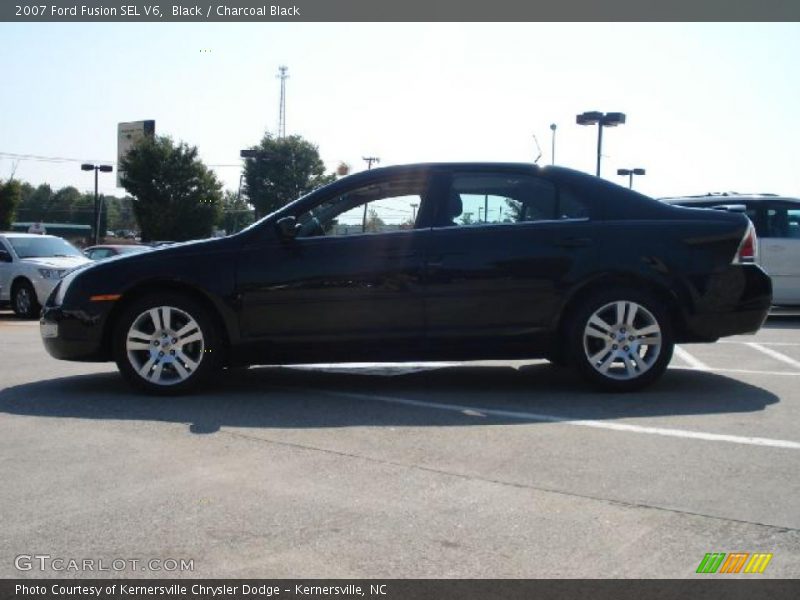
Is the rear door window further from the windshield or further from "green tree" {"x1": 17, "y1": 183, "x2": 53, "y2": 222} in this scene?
"green tree" {"x1": 17, "y1": 183, "x2": 53, "y2": 222}

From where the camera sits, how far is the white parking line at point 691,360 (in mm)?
7692

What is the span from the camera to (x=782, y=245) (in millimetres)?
12664

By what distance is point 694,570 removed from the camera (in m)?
3.21

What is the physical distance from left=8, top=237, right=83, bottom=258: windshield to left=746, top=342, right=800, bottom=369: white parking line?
12.0m

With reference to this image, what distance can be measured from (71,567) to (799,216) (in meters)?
11.9

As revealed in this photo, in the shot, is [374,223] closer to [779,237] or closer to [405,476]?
[405,476]

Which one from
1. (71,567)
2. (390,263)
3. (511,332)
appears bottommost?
(71,567)

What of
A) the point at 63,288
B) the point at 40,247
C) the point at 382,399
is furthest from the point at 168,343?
the point at 40,247

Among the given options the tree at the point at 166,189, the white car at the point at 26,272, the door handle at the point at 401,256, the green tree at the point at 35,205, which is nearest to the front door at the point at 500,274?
the door handle at the point at 401,256

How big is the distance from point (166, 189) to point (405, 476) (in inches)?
1837

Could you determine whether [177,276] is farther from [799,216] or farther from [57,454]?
[799,216]

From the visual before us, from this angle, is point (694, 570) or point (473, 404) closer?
point (694, 570)

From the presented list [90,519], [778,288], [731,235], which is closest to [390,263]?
[731,235]
